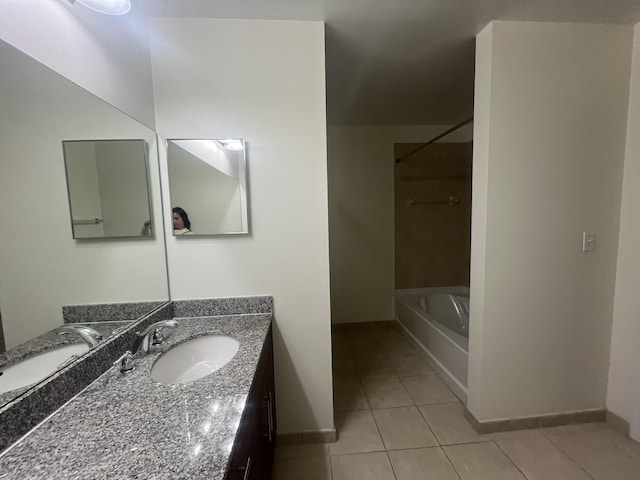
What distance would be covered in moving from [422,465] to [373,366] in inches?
38.8

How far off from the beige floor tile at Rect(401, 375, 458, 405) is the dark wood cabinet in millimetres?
1230

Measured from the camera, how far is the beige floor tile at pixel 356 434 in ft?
5.08

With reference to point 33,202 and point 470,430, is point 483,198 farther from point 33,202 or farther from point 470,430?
point 33,202

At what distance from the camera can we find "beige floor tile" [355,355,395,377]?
7.60 ft

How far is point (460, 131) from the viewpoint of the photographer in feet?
10.3

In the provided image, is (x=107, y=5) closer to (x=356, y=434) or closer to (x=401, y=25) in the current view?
(x=401, y=25)

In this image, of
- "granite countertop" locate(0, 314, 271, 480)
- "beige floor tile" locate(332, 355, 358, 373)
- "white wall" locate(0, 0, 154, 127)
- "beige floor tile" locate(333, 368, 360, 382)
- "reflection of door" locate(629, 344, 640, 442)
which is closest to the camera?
"granite countertop" locate(0, 314, 271, 480)

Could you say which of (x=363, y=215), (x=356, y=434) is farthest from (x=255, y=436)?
(x=363, y=215)

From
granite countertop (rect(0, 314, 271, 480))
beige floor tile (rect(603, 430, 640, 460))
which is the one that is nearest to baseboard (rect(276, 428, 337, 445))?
granite countertop (rect(0, 314, 271, 480))

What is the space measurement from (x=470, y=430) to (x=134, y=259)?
2.24 m

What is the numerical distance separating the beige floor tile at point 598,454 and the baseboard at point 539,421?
0.21ft

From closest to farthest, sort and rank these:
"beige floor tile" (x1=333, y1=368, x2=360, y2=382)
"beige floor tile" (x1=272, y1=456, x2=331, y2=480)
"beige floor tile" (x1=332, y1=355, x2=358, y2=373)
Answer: "beige floor tile" (x1=272, y1=456, x2=331, y2=480) < "beige floor tile" (x1=333, y1=368, x2=360, y2=382) < "beige floor tile" (x1=332, y1=355, x2=358, y2=373)

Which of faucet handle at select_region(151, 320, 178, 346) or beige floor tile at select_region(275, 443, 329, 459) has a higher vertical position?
faucet handle at select_region(151, 320, 178, 346)

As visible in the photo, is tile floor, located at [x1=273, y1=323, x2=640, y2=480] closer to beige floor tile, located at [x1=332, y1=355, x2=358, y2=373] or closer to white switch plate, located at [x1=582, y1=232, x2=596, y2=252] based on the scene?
beige floor tile, located at [x1=332, y1=355, x2=358, y2=373]
